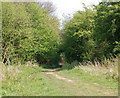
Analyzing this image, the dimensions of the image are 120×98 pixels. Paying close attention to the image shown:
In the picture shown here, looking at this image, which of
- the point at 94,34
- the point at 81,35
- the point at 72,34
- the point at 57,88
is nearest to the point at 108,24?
the point at 94,34

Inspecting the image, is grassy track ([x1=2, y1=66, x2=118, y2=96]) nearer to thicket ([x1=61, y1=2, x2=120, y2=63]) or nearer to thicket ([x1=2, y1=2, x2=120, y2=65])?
thicket ([x1=2, y1=2, x2=120, y2=65])

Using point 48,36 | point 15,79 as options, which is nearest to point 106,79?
point 15,79

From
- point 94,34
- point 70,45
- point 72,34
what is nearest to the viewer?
point 94,34

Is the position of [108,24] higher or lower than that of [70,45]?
higher

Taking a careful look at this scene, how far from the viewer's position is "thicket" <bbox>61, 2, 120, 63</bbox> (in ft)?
61.5

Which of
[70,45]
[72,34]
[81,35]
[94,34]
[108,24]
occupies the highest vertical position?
[108,24]

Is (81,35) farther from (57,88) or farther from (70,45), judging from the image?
(57,88)

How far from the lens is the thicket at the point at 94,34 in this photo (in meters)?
18.7

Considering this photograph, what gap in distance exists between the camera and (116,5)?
1817 centimetres

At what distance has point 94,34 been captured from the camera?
75.2 feet

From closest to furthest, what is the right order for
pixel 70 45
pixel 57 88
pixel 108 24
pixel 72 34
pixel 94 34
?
pixel 57 88, pixel 108 24, pixel 94 34, pixel 72 34, pixel 70 45

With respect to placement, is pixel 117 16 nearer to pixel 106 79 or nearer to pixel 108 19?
pixel 108 19

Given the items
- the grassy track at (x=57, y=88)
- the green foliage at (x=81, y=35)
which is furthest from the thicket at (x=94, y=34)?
the grassy track at (x=57, y=88)

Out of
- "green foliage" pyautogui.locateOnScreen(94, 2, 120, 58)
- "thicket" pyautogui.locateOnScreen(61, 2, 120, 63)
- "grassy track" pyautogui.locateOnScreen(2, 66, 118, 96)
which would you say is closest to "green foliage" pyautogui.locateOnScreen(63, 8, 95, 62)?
"thicket" pyautogui.locateOnScreen(61, 2, 120, 63)
